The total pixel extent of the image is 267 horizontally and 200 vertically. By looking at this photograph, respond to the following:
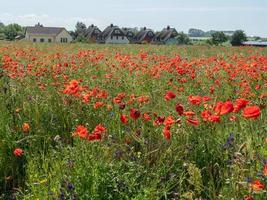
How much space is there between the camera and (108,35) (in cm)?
9556

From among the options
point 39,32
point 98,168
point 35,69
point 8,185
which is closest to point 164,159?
point 98,168

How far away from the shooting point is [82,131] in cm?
280

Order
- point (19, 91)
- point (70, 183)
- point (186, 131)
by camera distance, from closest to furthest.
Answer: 1. point (70, 183)
2. point (186, 131)
3. point (19, 91)

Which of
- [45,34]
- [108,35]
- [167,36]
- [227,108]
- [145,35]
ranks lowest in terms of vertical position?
[167,36]

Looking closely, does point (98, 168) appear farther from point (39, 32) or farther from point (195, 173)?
point (39, 32)

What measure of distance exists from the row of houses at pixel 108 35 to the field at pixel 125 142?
79.0 meters

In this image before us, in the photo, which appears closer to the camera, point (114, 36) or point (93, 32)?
point (114, 36)

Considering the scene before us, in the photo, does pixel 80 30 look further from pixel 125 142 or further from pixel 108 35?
pixel 125 142

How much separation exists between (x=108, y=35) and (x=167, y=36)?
14.0 meters

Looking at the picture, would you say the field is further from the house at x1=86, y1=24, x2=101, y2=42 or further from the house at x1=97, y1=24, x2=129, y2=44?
the house at x1=86, y1=24, x2=101, y2=42

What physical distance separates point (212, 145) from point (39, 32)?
89892 mm

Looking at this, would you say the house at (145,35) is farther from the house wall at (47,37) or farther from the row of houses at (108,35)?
the house wall at (47,37)

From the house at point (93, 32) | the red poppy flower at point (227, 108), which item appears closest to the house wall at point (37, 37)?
the house at point (93, 32)

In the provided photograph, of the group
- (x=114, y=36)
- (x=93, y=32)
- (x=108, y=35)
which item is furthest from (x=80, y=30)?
(x=114, y=36)
